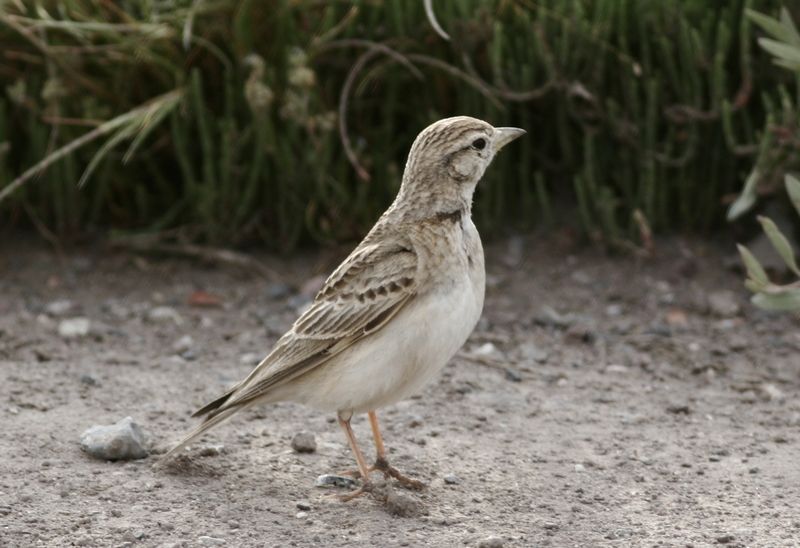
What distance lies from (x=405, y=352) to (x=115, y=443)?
1283mm

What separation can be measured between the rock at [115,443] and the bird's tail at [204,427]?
0.77ft

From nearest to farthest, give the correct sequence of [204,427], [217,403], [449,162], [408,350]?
[408,350], [204,427], [217,403], [449,162]

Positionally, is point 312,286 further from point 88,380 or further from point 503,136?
point 503,136

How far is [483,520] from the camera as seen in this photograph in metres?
4.79

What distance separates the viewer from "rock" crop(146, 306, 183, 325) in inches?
286

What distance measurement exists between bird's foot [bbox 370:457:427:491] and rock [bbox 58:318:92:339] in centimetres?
255

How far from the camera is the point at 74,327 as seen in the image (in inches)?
280

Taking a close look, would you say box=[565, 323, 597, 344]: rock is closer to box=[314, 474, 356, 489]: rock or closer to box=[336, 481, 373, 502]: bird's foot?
box=[314, 474, 356, 489]: rock

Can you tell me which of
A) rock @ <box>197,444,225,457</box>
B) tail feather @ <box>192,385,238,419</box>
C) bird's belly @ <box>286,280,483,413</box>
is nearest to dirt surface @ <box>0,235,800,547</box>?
rock @ <box>197,444,225,457</box>

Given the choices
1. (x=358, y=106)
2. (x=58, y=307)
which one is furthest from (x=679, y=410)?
(x=58, y=307)

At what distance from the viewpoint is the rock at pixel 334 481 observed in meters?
5.11

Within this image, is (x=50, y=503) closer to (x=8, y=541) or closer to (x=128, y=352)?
(x=8, y=541)

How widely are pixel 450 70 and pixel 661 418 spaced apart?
2311 mm

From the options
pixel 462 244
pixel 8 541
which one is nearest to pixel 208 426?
pixel 8 541
